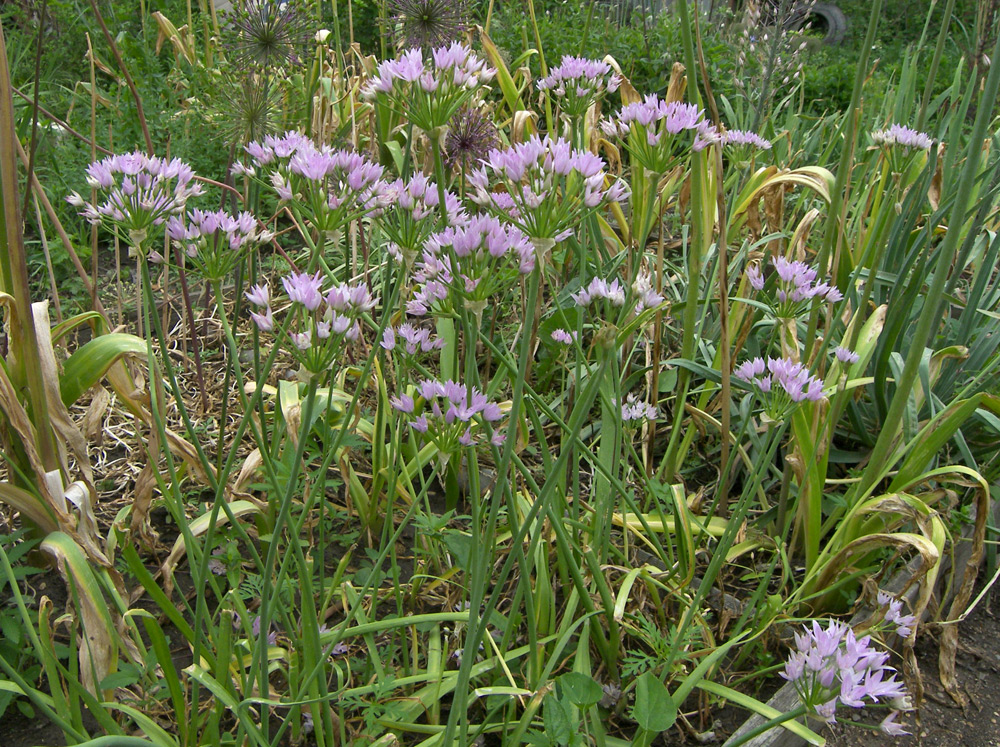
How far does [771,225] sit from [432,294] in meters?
1.86

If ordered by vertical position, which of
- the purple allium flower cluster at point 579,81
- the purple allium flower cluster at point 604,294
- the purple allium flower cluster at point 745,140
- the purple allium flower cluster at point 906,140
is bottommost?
the purple allium flower cluster at point 604,294

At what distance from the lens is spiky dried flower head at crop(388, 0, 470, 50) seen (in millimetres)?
2209

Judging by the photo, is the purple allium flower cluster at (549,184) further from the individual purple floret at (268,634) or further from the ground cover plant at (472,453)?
the individual purple floret at (268,634)

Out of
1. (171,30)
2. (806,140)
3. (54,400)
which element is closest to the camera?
(54,400)

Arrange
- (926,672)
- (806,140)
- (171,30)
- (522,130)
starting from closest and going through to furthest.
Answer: (926,672)
(522,130)
(171,30)
(806,140)

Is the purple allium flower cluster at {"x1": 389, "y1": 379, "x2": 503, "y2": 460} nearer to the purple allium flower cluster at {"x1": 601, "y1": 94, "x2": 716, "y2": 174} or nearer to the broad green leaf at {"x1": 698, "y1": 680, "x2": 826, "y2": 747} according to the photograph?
the purple allium flower cluster at {"x1": 601, "y1": 94, "x2": 716, "y2": 174}

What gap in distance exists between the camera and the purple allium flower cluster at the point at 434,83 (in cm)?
109

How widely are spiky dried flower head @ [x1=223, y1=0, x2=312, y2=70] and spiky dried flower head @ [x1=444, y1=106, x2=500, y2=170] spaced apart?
489 millimetres

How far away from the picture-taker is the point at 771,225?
8.78 ft

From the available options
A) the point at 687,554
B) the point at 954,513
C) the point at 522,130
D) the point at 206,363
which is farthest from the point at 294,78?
the point at 954,513

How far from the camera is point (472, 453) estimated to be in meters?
1.18

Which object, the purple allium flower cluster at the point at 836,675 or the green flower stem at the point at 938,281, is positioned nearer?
the purple allium flower cluster at the point at 836,675

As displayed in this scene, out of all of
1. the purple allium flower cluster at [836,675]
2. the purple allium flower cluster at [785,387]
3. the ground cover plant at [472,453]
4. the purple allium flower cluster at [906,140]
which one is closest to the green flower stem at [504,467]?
the ground cover plant at [472,453]

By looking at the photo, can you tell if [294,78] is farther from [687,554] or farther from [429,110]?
[687,554]
